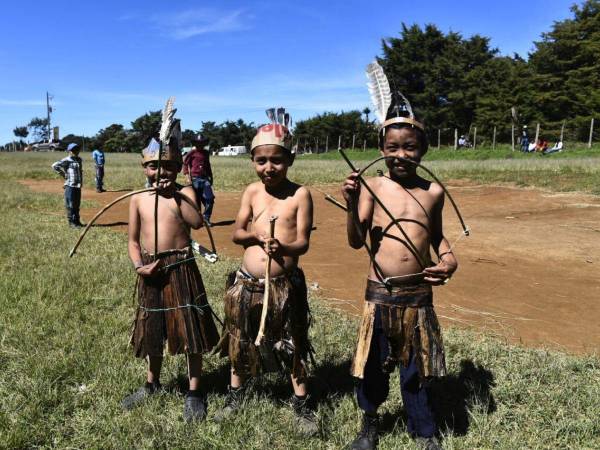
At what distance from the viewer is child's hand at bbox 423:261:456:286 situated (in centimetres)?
253

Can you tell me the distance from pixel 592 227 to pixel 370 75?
812 centimetres

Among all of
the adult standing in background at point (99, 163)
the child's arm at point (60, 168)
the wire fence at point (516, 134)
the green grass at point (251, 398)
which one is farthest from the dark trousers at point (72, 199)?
the wire fence at point (516, 134)

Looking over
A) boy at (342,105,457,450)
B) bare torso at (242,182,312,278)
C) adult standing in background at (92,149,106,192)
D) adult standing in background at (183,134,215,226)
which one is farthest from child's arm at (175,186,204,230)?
adult standing in background at (92,149,106,192)

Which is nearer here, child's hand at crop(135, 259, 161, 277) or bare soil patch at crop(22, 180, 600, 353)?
child's hand at crop(135, 259, 161, 277)

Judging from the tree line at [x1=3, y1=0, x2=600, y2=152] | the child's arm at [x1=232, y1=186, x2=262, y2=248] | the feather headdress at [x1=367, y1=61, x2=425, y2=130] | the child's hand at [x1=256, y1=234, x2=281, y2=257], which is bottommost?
the child's hand at [x1=256, y1=234, x2=281, y2=257]

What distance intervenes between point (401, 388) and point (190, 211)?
1595 millimetres

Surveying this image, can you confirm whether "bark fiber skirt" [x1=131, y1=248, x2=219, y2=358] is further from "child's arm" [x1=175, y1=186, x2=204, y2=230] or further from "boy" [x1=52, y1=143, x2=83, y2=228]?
"boy" [x1=52, y1=143, x2=83, y2=228]

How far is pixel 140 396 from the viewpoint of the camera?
10.4ft

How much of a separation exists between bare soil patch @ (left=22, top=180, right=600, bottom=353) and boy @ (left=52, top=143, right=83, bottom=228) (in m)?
0.86

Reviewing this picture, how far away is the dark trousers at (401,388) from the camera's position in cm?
264

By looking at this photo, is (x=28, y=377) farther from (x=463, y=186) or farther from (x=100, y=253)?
(x=463, y=186)

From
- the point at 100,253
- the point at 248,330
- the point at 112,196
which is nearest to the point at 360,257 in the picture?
the point at 100,253

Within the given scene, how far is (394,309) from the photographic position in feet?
8.57

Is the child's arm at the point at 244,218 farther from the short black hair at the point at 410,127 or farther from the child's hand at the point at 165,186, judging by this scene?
the short black hair at the point at 410,127
